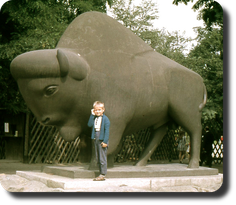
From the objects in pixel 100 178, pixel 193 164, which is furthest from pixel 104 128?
pixel 193 164

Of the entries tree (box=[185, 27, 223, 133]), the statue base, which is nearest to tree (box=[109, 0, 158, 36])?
tree (box=[185, 27, 223, 133])

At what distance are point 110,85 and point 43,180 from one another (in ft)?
6.54

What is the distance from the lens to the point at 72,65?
19.6 feet

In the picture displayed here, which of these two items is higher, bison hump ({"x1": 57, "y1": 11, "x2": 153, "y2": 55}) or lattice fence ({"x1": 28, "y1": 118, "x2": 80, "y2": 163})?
bison hump ({"x1": 57, "y1": 11, "x2": 153, "y2": 55})

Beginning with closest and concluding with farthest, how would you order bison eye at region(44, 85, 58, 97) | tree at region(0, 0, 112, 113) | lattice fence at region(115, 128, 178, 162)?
bison eye at region(44, 85, 58, 97) → tree at region(0, 0, 112, 113) → lattice fence at region(115, 128, 178, 162)

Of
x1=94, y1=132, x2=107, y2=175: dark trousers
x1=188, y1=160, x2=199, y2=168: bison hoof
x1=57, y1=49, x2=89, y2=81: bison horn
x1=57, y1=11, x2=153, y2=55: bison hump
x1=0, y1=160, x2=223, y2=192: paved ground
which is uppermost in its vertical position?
x1=57, y1=11, x2=153, y2=55: bison hump

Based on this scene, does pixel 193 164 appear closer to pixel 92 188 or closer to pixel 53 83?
pixel 92 188

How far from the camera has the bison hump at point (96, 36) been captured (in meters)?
6.51

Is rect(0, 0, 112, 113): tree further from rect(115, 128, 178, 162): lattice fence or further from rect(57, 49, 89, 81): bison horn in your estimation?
rect(115, 128, 178, 162): lattice fence

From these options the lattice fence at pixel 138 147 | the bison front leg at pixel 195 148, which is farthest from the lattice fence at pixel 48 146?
the bison front leg at pixel 195 148

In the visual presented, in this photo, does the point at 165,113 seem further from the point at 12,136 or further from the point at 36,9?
the point at 12,136

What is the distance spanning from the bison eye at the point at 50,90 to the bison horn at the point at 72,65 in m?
0.25

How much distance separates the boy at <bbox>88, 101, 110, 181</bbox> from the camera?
579cm

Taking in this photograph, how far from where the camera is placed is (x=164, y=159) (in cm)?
1677
